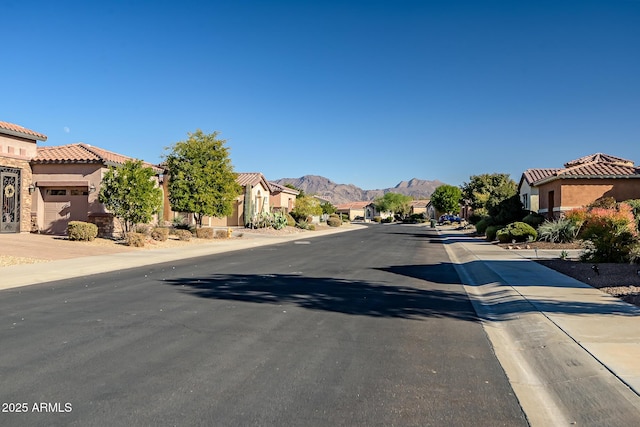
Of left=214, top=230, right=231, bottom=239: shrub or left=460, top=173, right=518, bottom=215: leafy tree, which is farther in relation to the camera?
left=460, top=173, right=518, bottom=215: leafy tree

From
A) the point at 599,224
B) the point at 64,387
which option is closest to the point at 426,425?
the point at 64,387

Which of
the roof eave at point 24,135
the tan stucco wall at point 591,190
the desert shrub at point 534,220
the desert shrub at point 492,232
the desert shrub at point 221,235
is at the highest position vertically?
the roof eave at point 24,135

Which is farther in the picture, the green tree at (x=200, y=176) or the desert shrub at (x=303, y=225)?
the desert shrub at (x=303, y=225)

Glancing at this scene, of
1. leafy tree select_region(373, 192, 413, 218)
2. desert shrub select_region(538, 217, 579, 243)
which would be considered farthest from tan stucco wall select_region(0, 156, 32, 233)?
leafy tree select_region(373, 192, 413, 218)

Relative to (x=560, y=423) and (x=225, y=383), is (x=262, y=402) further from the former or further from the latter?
(x=560, y=423)

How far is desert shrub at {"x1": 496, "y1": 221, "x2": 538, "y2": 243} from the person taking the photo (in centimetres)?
2541

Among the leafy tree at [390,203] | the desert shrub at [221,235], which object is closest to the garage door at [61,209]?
the desert shrub at [221,235]

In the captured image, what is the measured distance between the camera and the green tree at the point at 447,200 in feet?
293

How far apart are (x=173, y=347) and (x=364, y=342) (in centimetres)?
251

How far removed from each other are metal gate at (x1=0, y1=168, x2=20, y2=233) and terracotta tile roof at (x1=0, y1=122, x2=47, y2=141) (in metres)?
1.92

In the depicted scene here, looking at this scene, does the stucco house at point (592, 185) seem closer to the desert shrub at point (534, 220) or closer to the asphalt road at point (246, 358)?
the desert shrub at point (534, 220)

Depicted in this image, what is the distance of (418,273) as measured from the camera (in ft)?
49.2

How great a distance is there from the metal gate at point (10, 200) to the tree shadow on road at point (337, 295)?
16755 mm

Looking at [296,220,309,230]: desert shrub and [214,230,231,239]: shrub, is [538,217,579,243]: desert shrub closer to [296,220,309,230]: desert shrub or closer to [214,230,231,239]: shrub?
[214,230,231,239]: shrub
